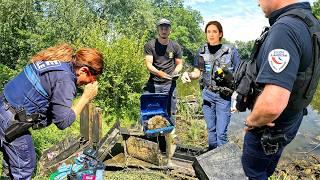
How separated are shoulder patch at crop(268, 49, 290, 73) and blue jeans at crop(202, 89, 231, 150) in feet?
8.65

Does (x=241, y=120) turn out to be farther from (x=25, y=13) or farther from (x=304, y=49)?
(x=25, y=13)

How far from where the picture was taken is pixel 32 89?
3350mm

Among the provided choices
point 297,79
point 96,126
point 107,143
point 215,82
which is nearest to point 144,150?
point 107,143

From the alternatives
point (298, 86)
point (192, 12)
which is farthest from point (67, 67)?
point (192, 12)

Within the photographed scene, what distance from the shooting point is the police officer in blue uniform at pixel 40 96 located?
333cm

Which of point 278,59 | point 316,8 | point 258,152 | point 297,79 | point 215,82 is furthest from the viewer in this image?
point 316,8

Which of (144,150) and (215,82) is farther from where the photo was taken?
(144,150)

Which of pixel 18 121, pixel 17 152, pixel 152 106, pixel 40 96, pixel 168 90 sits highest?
pixel 40 96

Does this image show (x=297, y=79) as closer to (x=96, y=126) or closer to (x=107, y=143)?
(x=107, y=143)

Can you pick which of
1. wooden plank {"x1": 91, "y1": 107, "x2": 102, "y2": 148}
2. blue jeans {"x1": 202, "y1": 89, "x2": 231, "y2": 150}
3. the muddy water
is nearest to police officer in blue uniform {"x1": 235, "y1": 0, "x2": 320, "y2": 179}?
blue jeans {"x1": 202, "y1": 89, "x2": 231, "y2": 150}

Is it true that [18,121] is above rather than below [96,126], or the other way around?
above

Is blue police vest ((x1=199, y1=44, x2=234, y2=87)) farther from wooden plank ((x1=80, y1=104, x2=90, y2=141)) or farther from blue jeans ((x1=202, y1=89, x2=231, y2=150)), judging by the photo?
wooden plank ((x1=80, y1=104, x2=90, y2=141))

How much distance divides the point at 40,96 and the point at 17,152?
607mm

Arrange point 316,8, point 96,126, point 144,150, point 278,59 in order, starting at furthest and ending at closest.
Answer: point 316,8, point 96,126, point 144,150, point 278,59
